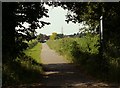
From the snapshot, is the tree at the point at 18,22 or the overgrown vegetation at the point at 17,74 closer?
the overgrown vegetation at the point at 17,74

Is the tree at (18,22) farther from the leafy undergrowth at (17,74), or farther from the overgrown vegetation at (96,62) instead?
the overgrown vegetation at (96,62)

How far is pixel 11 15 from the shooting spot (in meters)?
15.4

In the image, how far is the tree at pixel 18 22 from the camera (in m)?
15.2

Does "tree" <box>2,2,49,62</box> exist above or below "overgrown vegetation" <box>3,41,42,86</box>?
above

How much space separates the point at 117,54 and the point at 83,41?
801 centimetres

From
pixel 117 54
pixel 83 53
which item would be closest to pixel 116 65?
pixel 117 54

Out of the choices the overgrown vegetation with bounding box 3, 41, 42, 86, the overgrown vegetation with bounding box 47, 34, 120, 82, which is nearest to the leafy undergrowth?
the overgrown vegetation with bounding box 3, 41, 42, 86

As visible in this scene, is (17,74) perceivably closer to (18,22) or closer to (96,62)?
(18,22)

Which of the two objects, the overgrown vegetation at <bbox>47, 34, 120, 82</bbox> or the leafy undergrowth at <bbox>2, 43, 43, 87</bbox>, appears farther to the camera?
the overgrown vegetation at <bbox>47, 34, 120, 82</bbox>

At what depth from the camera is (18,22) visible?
16.1 m

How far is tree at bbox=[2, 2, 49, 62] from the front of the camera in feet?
50.0

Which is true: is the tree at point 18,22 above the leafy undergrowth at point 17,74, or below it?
above

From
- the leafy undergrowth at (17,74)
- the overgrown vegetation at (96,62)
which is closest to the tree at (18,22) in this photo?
the leafy undergrowth at (17,74)

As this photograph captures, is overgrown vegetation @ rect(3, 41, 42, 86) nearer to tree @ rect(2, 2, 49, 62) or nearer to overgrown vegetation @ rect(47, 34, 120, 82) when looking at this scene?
tree @ rect(2, 2, 49, 62)
